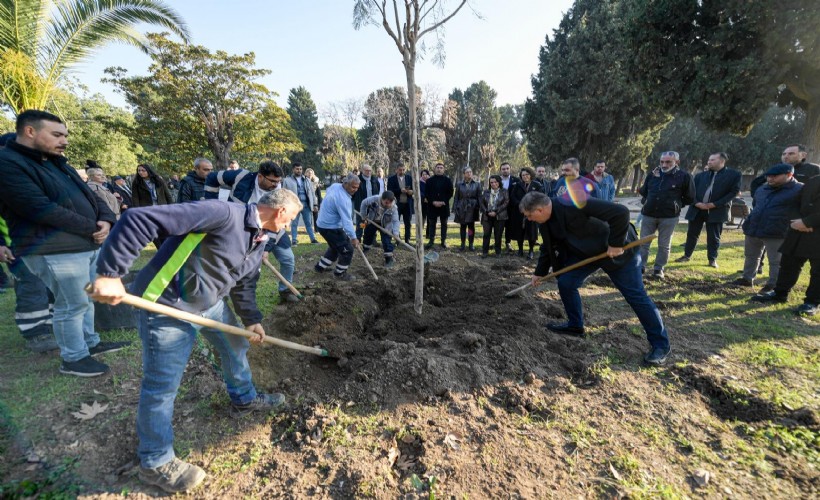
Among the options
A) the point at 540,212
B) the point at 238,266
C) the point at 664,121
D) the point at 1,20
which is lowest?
the point at 238,266

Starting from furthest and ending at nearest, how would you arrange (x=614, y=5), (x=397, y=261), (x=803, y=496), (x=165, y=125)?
(x=614, y=5) < (x=165, y=125) < (x=397, y=261) < (x=803, y=496)

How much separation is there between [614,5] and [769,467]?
75.6 ft

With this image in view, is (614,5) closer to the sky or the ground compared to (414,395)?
closer to the sky

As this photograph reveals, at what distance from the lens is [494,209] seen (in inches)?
316

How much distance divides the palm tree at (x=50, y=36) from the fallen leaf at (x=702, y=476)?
997cm

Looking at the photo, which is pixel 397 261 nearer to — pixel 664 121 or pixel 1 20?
pixel 1 20

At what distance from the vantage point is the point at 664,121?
65.4 feet

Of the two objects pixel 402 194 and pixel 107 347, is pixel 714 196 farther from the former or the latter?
pixel 107 347

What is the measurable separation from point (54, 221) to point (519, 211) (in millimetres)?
7481

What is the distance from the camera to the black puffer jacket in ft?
8.75

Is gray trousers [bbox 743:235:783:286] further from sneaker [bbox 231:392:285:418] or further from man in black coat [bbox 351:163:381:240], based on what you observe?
man in black coat [bbox 351:163:381:240]

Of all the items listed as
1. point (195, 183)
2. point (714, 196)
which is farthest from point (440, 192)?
point (714, 196)

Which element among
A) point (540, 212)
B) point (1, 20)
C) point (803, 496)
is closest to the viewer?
point (803, 496)

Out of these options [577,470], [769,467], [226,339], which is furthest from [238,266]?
[769,467]
